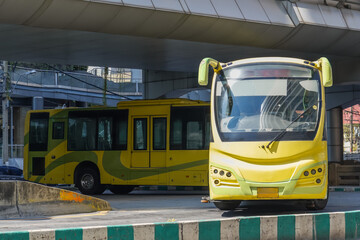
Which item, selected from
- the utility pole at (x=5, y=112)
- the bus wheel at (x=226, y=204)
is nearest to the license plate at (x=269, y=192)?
the bus wheel at (x=226, y=204)

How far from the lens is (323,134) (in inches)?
566

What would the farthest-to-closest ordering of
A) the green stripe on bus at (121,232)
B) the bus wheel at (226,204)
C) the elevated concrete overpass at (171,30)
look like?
the elevated concrete overpass at (171,30)
the bus wheel at (226,204)
the green stripe on bus at (121,232)

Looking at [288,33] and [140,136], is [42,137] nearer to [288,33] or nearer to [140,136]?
[140,136]

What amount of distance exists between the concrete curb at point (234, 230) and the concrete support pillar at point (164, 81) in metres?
24.8

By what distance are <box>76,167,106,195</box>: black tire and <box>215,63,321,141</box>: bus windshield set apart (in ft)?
32.1

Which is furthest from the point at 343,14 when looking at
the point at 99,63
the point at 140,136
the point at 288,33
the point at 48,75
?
the point at 48,75

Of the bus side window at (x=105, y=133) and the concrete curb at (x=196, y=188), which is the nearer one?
the bus side window at (x=105, y=133)

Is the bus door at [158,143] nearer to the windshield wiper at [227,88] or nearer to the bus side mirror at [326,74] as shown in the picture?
the windshield wiper at [227,88]

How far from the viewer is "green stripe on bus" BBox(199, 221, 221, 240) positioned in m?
9.73

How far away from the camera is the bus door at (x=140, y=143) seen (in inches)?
891

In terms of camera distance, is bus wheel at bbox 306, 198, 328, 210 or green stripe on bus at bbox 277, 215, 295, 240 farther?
bus wheel at bbox 306, 198, 328, 210

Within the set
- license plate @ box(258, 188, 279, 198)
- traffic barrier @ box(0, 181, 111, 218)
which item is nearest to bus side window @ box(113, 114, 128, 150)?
traffic barrier @ box(0, 181, 111, 218)

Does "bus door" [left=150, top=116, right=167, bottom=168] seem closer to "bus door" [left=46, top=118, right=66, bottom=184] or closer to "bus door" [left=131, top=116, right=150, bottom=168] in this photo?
"bus door" [left=131, top=116, right=150, bottom=168]

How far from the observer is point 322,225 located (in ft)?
36.2
